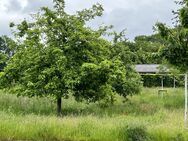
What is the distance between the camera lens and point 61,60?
18672 millimetres

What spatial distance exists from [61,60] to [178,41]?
6.02 metres

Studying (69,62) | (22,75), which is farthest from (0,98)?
(69,62)

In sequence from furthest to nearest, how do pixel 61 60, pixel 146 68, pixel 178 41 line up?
pixel 146 68 → pixel 61 60 → pixel 178 41

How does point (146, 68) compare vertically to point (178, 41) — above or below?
above

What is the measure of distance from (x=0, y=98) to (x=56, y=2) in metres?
7.79

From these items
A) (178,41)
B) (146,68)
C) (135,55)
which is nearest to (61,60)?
(178,41)

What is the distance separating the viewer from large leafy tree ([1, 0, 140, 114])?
18.8 meters

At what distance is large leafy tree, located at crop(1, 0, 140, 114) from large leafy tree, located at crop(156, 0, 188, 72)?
4.34 m

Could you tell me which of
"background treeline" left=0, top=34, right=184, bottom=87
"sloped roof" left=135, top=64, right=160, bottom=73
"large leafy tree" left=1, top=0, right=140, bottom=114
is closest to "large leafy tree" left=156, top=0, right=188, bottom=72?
"background treeline" left=0, top=34, right=184, bottom=87

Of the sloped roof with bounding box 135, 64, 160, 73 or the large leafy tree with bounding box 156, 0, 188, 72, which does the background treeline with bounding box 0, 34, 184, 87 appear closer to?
the large leafy tree with bounding box 156, 0, 188, 72

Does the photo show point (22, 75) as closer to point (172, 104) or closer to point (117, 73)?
point (117, 73)

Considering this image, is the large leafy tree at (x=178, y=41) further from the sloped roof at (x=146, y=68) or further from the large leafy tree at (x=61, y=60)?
the sloped roof at (x=146, y=68)

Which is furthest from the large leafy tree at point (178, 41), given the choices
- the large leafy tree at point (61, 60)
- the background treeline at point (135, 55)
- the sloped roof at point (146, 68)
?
the sloped roof at point (146, 68)

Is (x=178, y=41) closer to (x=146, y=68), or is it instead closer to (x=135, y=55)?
(x=135, y=55)
